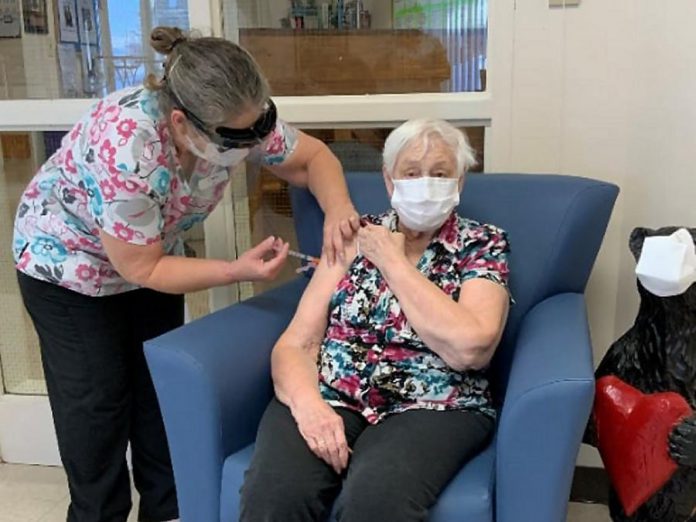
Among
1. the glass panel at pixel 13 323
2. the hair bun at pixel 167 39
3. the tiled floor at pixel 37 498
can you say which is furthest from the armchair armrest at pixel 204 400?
the glass panel at pixel 13 323

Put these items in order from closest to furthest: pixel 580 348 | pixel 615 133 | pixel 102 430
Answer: pixel 580 348 → pixel 102 430 → pixel 615 133

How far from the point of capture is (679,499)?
1423 mm

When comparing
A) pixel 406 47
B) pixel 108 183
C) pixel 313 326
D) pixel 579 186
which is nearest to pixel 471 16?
pixel 406 47

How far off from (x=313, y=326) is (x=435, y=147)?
0.47 m

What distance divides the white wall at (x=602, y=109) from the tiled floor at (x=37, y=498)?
48cm

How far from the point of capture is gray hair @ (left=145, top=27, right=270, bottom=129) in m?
1.41

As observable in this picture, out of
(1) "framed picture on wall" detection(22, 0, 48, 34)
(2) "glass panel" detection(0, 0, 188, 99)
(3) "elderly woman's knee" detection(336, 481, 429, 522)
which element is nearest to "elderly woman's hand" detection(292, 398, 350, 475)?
(3) "elderly woman's knee" detection(336, 481, 429, 522)

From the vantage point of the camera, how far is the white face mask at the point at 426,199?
1572 millimetres

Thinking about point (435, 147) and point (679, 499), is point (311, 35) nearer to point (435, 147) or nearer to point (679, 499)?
point (435, 147)

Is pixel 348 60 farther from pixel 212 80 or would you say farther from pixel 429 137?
pixel 212 80

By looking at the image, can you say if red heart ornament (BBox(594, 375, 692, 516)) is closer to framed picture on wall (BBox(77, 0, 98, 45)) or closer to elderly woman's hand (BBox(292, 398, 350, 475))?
elderly woman's hand (BBox(292, 398, 350, 475))

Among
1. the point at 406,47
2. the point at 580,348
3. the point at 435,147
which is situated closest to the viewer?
the point at 580,348

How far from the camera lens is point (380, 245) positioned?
1.61m

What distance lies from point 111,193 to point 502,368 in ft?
3.10
